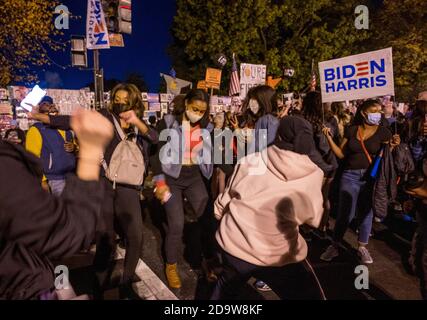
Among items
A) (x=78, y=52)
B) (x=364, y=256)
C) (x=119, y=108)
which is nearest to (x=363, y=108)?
(x=364, y=256)

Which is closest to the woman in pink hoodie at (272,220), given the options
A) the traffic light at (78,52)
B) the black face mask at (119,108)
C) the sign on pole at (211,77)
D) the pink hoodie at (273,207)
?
the pink hoodie at (273,207)

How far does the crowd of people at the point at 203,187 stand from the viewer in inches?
52.7

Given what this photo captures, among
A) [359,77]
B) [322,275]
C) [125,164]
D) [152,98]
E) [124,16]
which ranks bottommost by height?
[322,275]

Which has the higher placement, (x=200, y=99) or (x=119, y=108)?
(x=200, y=99)

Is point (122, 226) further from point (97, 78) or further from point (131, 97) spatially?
point (97, 78)

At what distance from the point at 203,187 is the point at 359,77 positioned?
2672 millimetres

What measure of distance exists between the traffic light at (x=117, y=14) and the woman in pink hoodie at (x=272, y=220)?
6.69 metres

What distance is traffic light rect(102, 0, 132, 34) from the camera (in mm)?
7836

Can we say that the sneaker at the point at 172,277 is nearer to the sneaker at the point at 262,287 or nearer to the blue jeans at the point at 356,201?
the sneaker at the point at 262,287

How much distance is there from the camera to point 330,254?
436cm

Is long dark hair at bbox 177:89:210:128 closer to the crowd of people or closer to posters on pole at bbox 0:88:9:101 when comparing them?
the crowd of people

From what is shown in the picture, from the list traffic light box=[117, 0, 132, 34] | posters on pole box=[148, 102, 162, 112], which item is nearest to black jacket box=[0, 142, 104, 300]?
traffic light box=[117, 0, 132, 34]

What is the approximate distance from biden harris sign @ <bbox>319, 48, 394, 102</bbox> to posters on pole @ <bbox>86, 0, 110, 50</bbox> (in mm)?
4827
